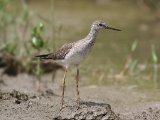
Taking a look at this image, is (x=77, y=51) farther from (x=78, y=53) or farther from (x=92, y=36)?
(x=92, y=36)

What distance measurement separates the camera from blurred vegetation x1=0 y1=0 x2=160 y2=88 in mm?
8555

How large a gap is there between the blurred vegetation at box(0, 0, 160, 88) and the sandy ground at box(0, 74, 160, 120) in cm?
47

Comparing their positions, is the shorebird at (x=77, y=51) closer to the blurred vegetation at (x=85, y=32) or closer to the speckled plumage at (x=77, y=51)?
the speckled plumage at (x=77, y=51)

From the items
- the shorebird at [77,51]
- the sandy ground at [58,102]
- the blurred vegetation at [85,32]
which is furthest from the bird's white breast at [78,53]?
the blurred vegetation at [85,32]

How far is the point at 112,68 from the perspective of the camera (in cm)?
920

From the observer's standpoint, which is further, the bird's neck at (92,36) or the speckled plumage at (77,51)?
the bird's neck at (92,36)

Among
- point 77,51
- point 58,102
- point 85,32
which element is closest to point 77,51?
point 77,51

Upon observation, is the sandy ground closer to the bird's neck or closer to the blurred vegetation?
the blurred vegetation

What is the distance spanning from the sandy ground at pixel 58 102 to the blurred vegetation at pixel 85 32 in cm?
47

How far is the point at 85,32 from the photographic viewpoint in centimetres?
1140

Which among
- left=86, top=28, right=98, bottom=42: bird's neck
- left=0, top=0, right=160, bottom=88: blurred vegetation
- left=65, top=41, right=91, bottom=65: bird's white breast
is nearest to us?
left=65, top=41, right=91, bottom=65: bird's white breast

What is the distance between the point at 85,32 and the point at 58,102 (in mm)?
5097

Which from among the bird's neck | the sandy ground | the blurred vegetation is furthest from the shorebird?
the blurred vegetation

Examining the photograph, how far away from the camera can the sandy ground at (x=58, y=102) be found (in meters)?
5.98
